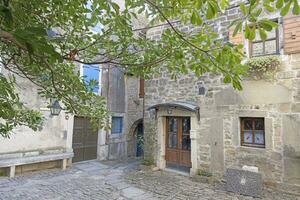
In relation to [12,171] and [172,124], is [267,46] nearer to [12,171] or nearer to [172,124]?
[172,124]

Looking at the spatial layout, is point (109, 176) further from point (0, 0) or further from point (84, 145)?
point (0, 0)

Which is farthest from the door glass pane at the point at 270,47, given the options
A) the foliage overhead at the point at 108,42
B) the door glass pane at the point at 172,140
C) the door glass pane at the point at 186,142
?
the foliage overhead at the point at 108,42

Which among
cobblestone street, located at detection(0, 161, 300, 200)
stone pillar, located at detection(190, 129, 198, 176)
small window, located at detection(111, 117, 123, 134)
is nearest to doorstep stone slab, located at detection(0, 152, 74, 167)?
cobblestone street, located at detection(0, 161, 300, 200)

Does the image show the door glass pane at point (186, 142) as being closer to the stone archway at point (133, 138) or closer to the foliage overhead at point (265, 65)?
the foliage overhead at point (265, 65)

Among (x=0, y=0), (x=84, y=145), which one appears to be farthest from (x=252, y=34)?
(x=84, y=145)

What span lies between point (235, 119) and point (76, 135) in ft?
18.4

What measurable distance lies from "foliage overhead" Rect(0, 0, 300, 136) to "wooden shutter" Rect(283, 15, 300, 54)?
3924 millimetres

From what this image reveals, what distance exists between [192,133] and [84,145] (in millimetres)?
4336

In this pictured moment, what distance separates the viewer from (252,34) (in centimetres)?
121

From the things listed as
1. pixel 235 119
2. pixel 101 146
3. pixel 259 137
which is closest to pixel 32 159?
pixel 101 146

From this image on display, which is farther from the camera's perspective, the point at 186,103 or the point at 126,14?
the point at 186,103

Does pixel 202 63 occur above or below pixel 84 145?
above

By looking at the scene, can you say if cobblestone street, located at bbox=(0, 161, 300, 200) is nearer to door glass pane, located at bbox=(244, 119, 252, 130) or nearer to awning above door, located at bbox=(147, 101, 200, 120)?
door glass pane, located at bbox=(244, 119, 252, 130)

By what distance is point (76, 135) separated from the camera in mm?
8602
